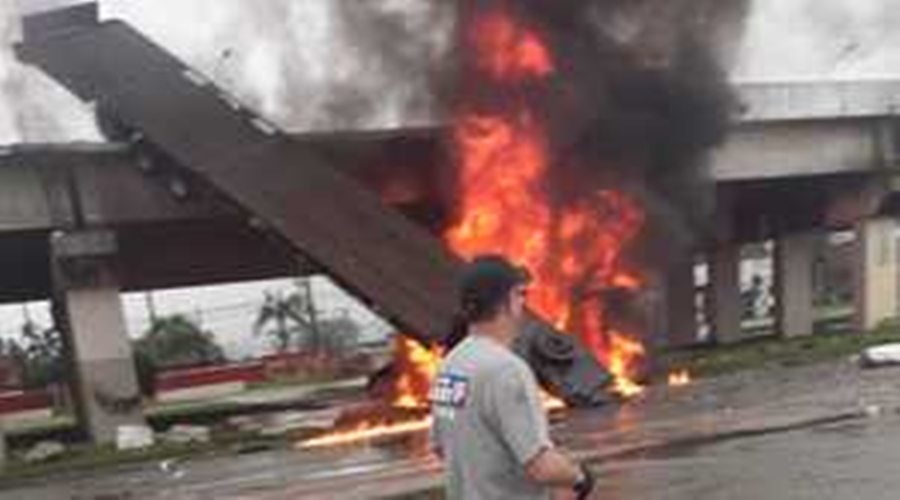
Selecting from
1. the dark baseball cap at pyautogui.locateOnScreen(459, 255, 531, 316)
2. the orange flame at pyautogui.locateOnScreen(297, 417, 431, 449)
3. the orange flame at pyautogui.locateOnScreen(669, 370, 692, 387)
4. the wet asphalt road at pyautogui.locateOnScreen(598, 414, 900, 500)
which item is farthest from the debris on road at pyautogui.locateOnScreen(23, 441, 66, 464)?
the dark baseball cap at pyautogui.locateOnScreen(459, 255, 531, 316)

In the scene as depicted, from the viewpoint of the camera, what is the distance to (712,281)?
49344 millimetres

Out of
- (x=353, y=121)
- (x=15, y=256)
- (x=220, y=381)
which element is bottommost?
(x=220, y=381)

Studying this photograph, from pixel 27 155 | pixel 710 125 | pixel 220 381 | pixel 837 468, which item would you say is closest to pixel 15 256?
pixel 27 155

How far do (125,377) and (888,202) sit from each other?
21.6 meters

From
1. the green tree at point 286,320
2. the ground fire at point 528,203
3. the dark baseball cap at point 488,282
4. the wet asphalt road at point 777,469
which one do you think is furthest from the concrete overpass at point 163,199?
the green tree at point 286,320

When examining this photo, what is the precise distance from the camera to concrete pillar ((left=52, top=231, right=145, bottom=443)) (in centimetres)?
2872

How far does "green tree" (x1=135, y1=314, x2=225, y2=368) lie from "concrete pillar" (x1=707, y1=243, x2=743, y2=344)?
1246 inches

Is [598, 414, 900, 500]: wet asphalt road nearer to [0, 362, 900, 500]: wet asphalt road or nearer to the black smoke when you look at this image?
[0, 362, 900, 500]: wet asphalt road

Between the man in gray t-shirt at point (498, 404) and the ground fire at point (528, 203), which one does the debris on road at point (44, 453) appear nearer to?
the ground fire at point (528, 203)

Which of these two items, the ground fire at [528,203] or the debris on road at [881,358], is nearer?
the debris on road at [881,358]

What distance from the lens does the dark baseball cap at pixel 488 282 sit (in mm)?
4582

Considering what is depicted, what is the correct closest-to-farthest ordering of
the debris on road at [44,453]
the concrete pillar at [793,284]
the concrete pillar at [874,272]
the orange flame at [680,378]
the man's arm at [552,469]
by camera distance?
the man's arm at [552,469] → the debris on road at [44,453] → the orange flame at [680,378] → the concrete pillar at [874,272] → the concrete pillar at [793,284]

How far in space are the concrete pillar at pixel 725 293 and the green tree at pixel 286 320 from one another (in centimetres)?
4263

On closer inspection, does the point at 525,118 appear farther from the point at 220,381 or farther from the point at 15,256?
the point at 220,381
